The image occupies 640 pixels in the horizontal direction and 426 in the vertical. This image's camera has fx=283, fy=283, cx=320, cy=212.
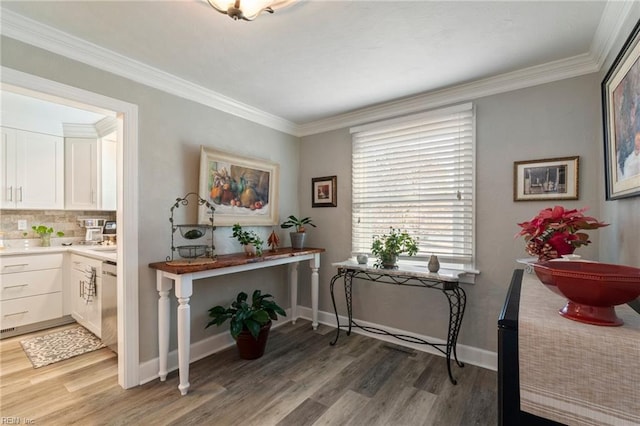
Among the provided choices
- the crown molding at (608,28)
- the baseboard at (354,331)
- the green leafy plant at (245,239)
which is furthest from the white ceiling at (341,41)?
the baseboard at (354,331)

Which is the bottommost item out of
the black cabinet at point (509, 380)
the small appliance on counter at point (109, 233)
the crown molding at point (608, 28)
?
the black cabinet at point (509, 380)

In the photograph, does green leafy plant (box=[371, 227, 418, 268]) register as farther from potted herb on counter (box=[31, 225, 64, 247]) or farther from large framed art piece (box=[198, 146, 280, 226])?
potted herb on counter (box=[31, 225, 64, 247])

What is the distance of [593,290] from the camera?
797 millimetres

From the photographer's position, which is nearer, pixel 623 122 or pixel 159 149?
pixel 623 122

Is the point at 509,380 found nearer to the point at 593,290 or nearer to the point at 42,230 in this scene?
the point at 593,290

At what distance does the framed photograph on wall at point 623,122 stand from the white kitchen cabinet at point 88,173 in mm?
4896

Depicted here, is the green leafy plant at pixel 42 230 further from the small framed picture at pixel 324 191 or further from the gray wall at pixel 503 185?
the gray wall at pixel 503 185

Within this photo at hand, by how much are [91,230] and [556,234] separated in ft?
16.3

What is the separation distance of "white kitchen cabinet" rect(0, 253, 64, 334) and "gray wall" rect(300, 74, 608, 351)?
11.8 ft

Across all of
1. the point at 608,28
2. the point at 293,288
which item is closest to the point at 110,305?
the point at 293,288

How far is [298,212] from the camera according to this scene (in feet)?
12.2

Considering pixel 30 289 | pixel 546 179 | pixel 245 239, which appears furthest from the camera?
pixel 30 289

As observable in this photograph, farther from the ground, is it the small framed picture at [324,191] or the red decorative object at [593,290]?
the small framed picture at [324,191]

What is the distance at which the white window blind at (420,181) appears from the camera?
2557 millimetres
